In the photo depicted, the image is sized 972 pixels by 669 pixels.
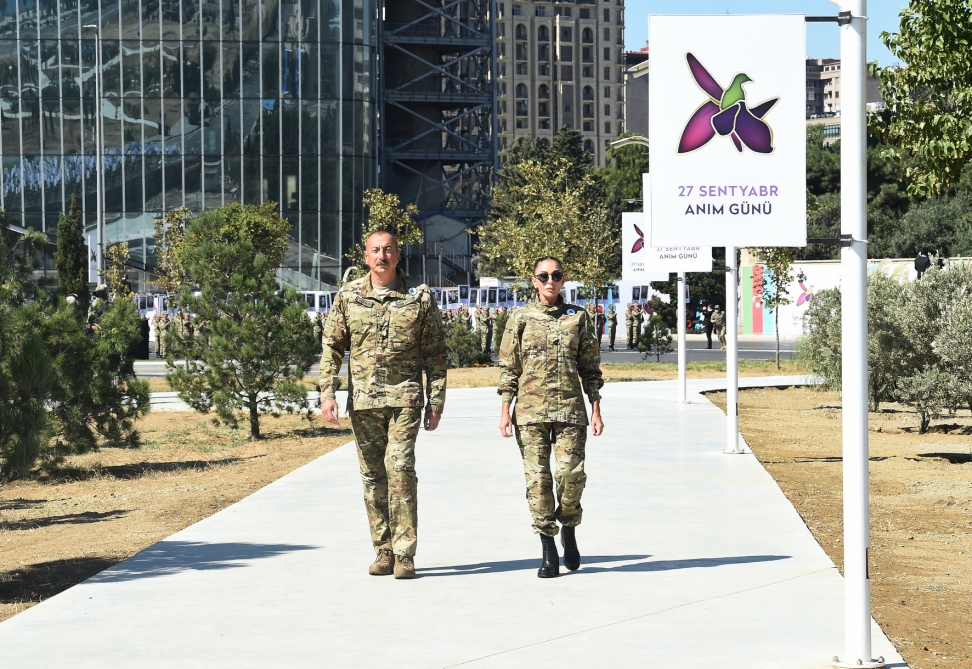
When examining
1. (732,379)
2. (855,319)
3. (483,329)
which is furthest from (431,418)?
(483,329)

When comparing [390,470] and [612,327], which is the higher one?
[612,327]

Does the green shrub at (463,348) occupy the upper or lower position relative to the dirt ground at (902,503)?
upper

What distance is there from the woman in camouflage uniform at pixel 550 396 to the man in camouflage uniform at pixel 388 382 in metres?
0.48

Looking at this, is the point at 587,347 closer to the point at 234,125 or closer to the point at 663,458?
the point at 663,458

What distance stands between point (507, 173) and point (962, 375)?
84599mm

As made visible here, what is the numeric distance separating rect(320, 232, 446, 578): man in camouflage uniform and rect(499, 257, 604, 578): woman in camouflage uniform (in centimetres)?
48

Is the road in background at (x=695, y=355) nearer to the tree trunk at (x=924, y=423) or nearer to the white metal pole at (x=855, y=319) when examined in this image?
the tree trunk at (x=924, y=423)

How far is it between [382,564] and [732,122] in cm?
316

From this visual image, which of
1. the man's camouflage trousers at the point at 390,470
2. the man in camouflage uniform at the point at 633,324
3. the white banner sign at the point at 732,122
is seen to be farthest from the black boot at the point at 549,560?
the man in camouflage uniform at the point at 633,324

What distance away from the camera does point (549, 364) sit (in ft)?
27.8

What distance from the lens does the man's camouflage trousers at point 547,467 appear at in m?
8.37

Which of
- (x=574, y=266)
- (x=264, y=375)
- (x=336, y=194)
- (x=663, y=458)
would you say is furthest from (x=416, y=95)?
(x=663, y=458)

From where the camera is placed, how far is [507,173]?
102312 mm

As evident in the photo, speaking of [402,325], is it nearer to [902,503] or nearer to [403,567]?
[403,567]
